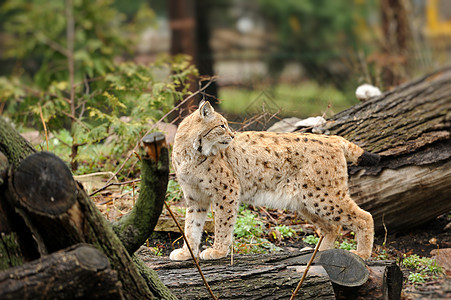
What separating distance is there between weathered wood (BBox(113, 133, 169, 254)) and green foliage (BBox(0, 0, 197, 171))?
8.48 ft

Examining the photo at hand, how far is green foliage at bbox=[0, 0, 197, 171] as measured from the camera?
23.6 ft

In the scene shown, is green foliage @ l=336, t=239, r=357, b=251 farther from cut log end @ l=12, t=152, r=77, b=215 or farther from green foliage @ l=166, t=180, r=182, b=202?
cut log end @ l=12, t=152, r=77, b=215

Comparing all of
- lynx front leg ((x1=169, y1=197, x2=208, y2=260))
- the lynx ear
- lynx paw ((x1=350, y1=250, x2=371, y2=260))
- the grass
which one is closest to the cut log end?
the lynx ear

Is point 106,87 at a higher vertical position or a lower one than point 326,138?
higher

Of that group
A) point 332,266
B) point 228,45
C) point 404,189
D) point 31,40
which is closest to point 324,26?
point 228,45

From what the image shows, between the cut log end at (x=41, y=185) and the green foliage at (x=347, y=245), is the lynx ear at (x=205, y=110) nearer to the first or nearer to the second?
the cut log end at (x=41, y=185)

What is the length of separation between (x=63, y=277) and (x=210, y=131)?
2391 millimetres

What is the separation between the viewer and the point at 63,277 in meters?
2.75

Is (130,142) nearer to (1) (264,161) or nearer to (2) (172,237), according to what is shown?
(2) (172,237)

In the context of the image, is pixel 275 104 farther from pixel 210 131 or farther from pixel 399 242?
pixel 210 131

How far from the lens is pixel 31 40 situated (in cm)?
1302

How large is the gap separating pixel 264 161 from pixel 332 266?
138cm

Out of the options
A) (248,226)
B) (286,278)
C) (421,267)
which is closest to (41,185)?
(286,278)

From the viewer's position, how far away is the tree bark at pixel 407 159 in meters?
5.66
